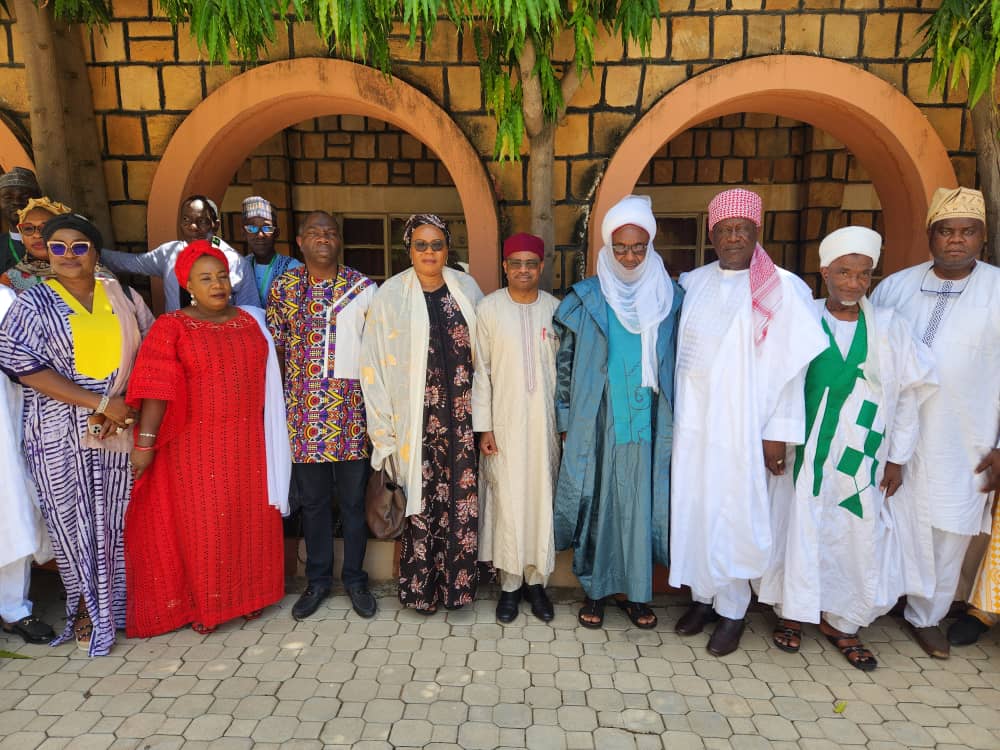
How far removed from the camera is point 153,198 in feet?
12.6

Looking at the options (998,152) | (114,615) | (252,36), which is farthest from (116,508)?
(998,152)

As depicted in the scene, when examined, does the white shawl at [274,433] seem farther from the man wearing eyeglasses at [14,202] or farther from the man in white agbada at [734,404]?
the man in white agbada at [734,404]

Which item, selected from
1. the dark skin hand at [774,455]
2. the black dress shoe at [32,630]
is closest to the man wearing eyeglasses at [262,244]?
the black dress shoe at [32,630]

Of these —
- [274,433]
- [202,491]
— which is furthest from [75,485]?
[274,433]

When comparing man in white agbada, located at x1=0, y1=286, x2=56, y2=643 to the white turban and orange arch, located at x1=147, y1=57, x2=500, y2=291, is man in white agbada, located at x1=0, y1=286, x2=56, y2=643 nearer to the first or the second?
orange arch, located at x1=147, y1=57, x2=500, y2=291

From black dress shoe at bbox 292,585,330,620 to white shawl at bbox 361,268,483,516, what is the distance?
27.7 inches

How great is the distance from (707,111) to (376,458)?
8.82 ft

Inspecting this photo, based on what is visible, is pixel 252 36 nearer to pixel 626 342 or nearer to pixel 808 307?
pixel 626 342

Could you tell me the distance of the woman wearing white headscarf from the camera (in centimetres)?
291

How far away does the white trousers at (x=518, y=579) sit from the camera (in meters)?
3.17

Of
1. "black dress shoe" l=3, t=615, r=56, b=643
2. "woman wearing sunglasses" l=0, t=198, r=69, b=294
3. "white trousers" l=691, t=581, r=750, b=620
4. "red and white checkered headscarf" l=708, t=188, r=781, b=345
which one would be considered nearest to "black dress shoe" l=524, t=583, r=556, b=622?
"white trousers" l=691, t=581, r=750, b=620

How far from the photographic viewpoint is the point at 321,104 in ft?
13.0

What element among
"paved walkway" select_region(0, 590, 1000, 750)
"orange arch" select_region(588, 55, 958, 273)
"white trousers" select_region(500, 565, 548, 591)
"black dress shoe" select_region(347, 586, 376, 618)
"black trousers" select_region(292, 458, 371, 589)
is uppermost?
"orange arch" select_region(588, 55, 958, 273)

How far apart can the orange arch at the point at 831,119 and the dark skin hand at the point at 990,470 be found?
1348mm
